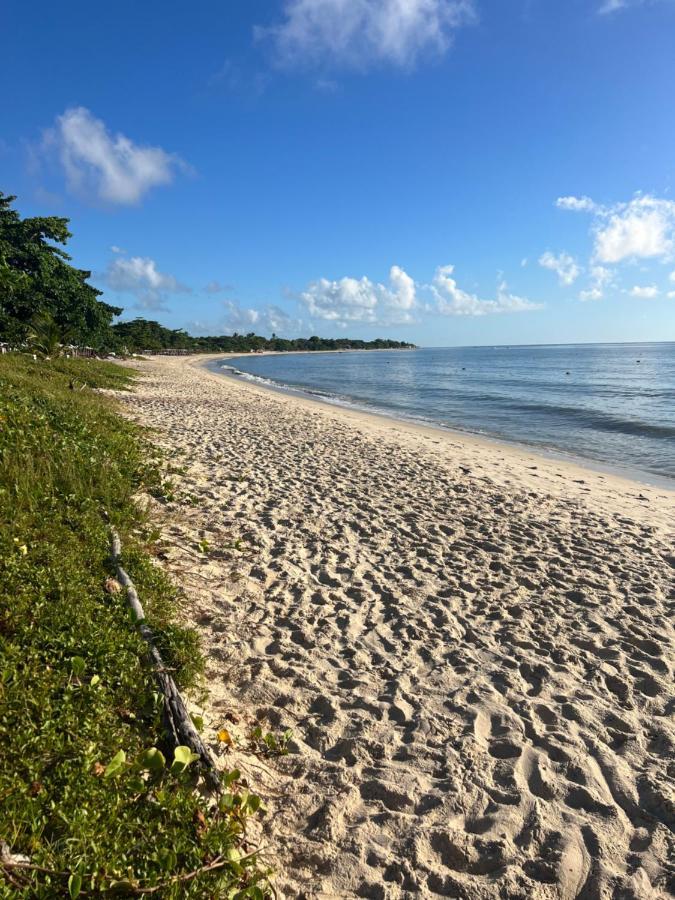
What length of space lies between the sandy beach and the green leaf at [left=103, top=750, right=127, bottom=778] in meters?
0.83

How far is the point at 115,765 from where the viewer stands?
251 centimetres

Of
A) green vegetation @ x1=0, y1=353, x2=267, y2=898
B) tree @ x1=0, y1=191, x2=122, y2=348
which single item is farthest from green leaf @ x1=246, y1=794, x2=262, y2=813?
tree @ x1=0, y1=191, x2=122, y2=348

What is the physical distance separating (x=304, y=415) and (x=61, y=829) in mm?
18047

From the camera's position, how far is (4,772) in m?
2.33

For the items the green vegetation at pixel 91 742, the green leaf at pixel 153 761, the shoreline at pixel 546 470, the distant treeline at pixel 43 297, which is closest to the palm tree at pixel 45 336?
the distant treeline at pixel 43 297

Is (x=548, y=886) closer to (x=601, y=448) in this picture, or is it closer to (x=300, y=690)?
(x=300, y=690)

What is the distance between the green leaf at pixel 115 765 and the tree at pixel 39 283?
24.0 meters

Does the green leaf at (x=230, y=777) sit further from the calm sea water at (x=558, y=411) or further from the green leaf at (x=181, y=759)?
the calm sea water at (x=558, y=411)

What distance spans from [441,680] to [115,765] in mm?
2603

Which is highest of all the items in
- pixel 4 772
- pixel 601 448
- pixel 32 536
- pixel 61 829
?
pixel 32 536

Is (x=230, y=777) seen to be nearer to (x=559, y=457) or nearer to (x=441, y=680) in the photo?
(x=441, y=680)

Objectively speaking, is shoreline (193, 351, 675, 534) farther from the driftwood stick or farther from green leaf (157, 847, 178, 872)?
green leaf (157, 847, 178, 872)

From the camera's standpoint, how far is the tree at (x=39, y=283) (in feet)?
78.4

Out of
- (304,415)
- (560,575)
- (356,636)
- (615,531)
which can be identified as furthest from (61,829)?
(304,415)
